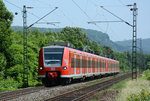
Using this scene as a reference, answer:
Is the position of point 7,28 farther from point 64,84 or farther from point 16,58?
point 64,84

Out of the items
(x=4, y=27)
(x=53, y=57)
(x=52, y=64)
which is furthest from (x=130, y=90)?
(x=4, y=27)

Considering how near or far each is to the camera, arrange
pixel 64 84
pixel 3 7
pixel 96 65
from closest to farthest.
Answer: pixel 64 84
pixel 3 7
pixel 96 65

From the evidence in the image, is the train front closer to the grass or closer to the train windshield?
the train windshield

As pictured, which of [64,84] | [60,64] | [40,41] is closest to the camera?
[60,64]

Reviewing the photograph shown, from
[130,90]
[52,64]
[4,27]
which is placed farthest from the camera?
[4,27]

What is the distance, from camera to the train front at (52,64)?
24438 mm

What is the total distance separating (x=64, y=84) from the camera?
26.4 metres

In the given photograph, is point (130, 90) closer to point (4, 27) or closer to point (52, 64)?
point (52, 64)

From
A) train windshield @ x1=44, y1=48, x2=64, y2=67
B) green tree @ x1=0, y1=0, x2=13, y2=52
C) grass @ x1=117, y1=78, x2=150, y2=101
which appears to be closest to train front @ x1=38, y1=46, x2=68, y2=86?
train windshield @ x1=44, y1=48, x2=64, y2=67

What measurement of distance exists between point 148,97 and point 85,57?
20.3m

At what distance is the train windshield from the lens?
968 inches

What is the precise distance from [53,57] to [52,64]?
1.95ft

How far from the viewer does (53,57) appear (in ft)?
80.8

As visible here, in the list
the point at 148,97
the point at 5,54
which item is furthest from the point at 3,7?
the point at 148,97
